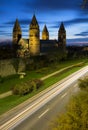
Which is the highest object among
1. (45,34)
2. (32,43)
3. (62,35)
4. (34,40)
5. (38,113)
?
(45,34)

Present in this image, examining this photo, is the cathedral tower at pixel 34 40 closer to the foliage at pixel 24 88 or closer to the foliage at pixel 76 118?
the foliage at pixel 24 88

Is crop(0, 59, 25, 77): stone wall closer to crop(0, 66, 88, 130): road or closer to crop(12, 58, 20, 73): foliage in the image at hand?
crop(12, 58, 20, 73): foliage

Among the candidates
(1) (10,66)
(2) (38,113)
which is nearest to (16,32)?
(1) (10,66)

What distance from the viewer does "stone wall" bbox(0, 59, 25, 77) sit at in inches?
2192

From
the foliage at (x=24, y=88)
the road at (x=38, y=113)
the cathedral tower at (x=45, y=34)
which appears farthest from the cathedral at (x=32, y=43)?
the road at (x=38, y=113)

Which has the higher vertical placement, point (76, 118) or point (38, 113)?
point (76, 118)

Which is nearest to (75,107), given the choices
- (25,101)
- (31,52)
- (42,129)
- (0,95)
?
(42,129)

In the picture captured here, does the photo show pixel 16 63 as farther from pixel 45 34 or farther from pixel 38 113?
pixel 45 34

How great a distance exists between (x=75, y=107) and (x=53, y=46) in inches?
5353

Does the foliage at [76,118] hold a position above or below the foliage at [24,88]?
above

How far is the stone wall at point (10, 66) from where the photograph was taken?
183 ft

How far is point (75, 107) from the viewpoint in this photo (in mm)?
11312

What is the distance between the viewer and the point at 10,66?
199 ft

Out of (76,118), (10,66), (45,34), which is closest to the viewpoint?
(76,118)
